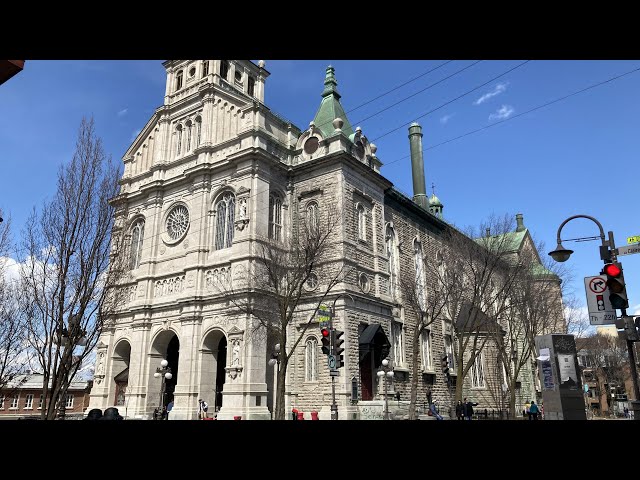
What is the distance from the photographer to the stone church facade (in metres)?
29.0

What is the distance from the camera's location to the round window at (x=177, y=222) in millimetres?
35062

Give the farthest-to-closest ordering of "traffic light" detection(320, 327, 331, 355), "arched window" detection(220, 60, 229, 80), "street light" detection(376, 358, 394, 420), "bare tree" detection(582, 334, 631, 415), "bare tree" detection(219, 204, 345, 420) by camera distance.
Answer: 1. "bare tree" detection(582, 334, 631, 415)
2. "arched window" detection(220, 60, 229, 80)
3. "street light" detection(376, 358, 394, 420)
4. "bare tree" detection(219, 204, 345, 420)
5. "traffic light" detection(320, 327, 331, 355)

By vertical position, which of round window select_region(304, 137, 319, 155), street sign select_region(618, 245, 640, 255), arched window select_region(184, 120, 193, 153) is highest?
arched window select_region(184, 120, 193, 153)

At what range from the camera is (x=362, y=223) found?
33.3m

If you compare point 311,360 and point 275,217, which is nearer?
point 311,360

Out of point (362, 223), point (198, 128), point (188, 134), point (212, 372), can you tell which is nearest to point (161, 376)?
point (212, 372)

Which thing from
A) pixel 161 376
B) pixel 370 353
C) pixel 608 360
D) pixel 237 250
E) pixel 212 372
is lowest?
pixel 161 376

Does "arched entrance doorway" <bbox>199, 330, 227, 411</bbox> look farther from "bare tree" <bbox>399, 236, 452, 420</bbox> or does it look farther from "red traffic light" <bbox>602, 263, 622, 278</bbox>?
"red traffic light" <bbox>602, 263, 622, 278</bbox>

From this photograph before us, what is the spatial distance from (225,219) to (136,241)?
32.0 ft

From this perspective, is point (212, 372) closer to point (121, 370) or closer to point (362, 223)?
point (121, 370)

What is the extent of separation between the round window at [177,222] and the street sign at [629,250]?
2819cm

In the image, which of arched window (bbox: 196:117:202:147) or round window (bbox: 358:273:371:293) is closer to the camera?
round window (bbox: 358:273:371:293)

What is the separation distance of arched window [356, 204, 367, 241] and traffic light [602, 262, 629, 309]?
22.4 m

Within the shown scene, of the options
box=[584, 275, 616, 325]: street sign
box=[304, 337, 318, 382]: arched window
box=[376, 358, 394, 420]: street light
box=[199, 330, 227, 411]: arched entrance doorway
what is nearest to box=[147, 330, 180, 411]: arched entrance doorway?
box=[199, 330, 227, 411]: arched entrance doorway
